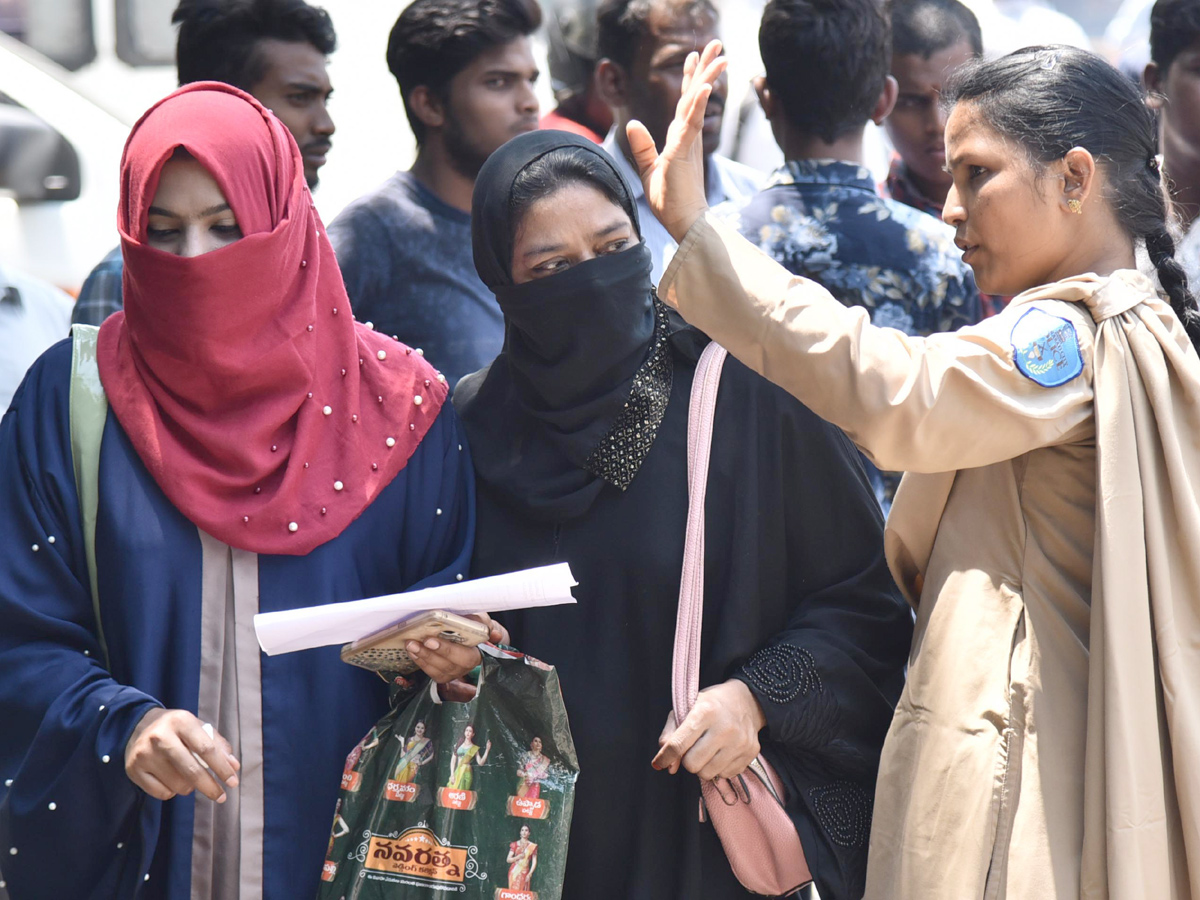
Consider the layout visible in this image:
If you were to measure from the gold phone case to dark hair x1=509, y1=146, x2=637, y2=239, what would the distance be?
64cm

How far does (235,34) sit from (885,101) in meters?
1.74

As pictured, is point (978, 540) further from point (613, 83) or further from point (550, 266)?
point (613, 83)

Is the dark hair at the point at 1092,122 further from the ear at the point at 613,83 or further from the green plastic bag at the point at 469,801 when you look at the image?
the ear at the point at 613,83

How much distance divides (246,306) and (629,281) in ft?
1.88

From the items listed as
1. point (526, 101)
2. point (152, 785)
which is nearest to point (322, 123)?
point (526, 101)

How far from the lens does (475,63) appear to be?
146 inches

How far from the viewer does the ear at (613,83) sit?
4.05 meters

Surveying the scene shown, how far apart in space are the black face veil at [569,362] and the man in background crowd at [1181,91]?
2.24 metres

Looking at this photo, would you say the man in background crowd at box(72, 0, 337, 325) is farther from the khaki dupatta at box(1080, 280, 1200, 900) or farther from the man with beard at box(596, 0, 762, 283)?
the khaki dupatta at box(1080, 280, 1200, 900)

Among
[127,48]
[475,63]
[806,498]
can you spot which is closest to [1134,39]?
[475,63]

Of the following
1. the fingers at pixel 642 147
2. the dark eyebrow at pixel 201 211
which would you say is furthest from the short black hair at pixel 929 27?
the dark eyebrow at pixel 201 211

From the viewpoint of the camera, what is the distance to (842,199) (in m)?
3.22

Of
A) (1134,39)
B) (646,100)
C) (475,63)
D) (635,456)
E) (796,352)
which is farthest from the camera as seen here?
(1134,39)

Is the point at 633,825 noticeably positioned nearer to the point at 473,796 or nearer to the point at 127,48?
the point at 473,796
